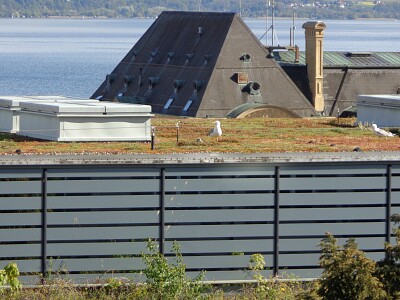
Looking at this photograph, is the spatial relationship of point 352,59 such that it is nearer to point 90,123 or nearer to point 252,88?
point 252,88

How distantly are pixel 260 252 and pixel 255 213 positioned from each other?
0.76 meters

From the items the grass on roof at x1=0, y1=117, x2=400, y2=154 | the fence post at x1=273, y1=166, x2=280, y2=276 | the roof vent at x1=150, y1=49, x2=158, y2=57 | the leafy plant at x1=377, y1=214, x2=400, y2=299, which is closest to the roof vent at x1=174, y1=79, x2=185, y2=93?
the roof vent at x1=150, y1=49, x2=158, y2=57

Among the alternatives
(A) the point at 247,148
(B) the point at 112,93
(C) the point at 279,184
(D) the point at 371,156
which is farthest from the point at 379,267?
(B) the point at 112,93

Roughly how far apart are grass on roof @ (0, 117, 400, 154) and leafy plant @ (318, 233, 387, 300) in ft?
44.3

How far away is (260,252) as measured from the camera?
1000 inches

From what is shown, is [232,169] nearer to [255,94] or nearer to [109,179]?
[109,179]

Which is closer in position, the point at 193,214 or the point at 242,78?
the point at 193,214

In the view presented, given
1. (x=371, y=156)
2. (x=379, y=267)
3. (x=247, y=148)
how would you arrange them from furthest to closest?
(x=247, y=148)
(x=371, y=156)
(x=379, y=267)

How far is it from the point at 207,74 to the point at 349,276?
77.2 metres

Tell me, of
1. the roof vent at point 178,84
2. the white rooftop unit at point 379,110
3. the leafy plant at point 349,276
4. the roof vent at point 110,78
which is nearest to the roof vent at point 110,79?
the roof vent at point 110,78

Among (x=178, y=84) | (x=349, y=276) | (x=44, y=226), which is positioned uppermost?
(x=178, y=84)

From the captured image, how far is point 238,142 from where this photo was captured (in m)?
37.0

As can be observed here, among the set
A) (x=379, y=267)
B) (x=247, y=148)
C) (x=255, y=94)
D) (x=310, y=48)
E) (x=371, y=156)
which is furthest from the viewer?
(x=310, y=48)

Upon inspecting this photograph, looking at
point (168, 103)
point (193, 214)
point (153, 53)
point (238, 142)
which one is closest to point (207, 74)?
point (168, 103)
